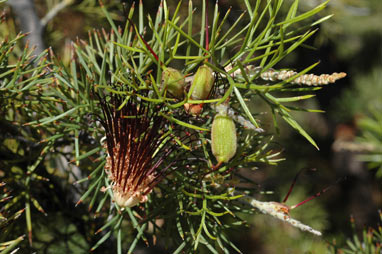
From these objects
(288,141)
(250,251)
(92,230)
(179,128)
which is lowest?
(250,251)

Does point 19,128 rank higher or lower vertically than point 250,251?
higher

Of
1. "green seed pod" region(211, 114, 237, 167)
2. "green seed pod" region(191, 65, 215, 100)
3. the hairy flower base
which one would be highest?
"green seed pod" region(191, 65, 215, 100)

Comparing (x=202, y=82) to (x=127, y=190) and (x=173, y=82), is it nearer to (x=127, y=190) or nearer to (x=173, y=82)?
(x=173, y=82)

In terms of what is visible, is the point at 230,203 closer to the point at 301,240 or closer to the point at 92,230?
the point at 92,230

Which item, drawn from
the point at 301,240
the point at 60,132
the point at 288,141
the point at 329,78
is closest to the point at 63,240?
the point at 60,132

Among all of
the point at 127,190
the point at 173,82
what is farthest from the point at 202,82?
the point at 127,190
